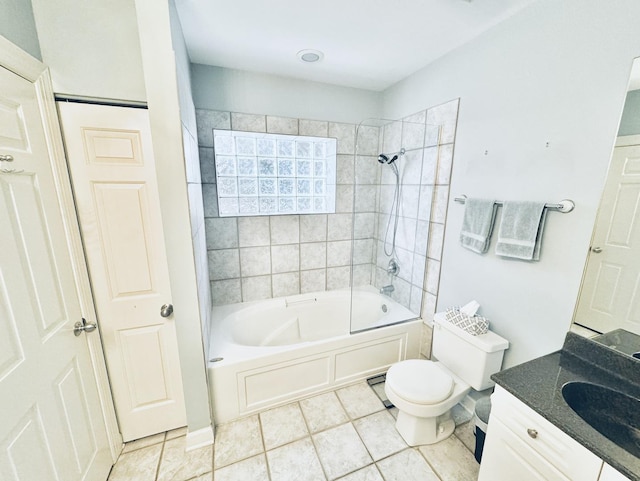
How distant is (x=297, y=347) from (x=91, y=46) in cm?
209

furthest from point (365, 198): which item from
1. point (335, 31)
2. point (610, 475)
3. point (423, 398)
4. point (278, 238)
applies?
point (610, 475)

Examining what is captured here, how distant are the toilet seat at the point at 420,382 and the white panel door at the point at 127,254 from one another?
56.3 inches

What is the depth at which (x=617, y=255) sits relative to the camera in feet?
3.78

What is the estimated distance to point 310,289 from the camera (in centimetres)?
283

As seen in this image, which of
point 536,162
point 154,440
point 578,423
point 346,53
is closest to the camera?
point 578,423

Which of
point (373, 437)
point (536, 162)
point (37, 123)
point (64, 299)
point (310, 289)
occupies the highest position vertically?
point (37, 123)

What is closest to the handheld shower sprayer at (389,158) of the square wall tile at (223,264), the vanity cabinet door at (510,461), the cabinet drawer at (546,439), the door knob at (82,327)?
the square wall tile at (223,264)

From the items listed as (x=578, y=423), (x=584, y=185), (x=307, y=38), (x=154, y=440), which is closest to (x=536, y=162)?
(x=584, y=185)

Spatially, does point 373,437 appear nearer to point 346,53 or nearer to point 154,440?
point 154,440

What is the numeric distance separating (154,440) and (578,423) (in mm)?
2253

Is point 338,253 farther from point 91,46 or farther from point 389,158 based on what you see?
point 91,46

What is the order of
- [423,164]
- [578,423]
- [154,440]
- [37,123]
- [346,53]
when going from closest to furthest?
1. [578,423]
2. [37,123]
3. [154,440]
4. [346,53]
5. [423,164]

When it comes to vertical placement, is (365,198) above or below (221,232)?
above

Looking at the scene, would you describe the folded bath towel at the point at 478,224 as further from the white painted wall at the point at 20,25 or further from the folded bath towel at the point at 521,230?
the white painted wall at the point at 20,25
